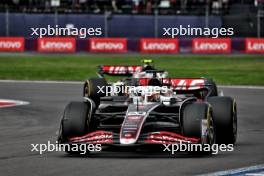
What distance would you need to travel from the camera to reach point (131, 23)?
4756cm

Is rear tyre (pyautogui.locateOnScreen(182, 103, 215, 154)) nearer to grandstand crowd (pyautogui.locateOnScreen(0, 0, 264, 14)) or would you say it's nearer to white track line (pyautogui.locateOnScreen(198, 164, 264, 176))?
white track line (pyautogui.locateOnScreen(198, 164, 264, 176))

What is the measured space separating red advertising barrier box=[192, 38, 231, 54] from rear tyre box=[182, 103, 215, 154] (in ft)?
106

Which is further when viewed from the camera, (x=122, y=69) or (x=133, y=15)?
(x=133, y=15)

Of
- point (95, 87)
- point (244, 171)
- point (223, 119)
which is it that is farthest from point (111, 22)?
point (244, 171)

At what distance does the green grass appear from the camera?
34.2 metres

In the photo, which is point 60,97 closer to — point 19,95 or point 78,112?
point 19,95

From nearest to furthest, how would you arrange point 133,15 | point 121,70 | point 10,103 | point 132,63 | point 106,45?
point 121,70 < point 10,103 < point 132,63 < point 106,45 < point 133,15

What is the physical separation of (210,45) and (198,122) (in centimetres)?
3295

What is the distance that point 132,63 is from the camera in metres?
40.5

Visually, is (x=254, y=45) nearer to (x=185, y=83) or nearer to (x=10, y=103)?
(x=10, y=103)

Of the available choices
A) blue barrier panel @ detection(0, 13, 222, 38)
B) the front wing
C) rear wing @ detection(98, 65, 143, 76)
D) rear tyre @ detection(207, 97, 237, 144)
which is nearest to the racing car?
rear wing @ detection(98, 65, 143, 76)

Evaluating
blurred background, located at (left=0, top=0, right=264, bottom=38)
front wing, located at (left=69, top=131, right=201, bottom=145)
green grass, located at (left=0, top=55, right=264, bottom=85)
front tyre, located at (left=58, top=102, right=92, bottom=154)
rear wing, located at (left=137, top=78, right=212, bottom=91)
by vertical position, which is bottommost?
green grass, located at (left=0, top=55, right=264, bottom=85)

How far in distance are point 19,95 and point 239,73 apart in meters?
12.4

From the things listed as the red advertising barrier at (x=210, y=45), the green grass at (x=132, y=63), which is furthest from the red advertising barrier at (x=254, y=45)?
the red advertising barrier at (x=210, y=45)
